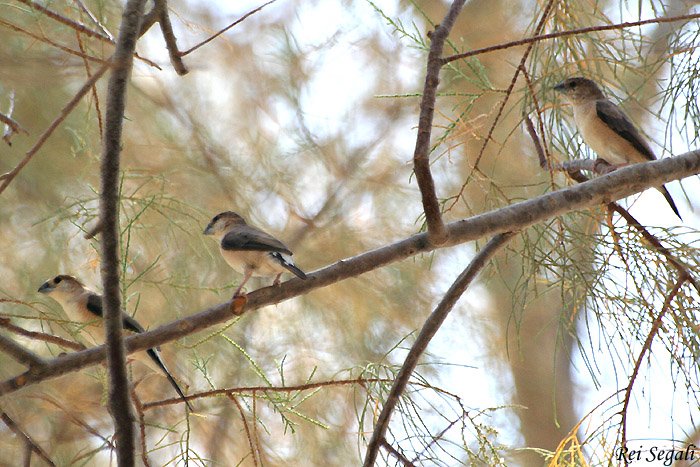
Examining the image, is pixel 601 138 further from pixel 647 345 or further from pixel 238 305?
pixel 238 305

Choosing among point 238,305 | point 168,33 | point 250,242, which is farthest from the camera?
point 250,242

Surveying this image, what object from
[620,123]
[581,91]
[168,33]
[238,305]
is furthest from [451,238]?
[620,123]

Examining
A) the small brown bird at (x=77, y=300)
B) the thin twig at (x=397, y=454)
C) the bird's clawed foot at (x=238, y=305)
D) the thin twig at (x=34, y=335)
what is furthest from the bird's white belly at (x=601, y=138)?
the thin twig at (x=34, y=335)

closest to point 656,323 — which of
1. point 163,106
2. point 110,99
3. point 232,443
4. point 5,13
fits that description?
point 110,99

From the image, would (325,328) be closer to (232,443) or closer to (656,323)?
(232,443)

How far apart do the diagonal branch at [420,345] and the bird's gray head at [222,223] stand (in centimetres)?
101

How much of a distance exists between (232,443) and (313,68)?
2026 millimetres

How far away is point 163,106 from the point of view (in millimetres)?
3496

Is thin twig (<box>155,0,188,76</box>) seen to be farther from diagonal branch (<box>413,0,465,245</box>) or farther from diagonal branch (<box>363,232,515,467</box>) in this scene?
diagonal branch (<box>363,232,515,467</box>)

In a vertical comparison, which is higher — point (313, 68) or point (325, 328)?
point (313, 68)

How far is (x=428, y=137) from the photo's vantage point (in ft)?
4.65

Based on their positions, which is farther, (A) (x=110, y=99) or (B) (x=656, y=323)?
(B) (x=656, y=323)

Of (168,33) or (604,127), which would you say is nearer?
(168,33)

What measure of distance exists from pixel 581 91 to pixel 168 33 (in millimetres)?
1968
